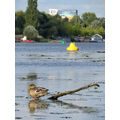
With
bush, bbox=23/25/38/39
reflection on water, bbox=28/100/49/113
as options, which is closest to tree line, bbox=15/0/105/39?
bush, bbox=23/25/38/39

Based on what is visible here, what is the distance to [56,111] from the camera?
6.54 meters

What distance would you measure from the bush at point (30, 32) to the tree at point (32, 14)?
86 centimetres

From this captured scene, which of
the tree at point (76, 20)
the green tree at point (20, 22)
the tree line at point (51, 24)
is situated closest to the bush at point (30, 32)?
the tree line at point (51, 24)

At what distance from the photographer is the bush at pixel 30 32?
5882 cm

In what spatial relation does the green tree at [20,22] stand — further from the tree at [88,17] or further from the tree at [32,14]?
the tree at [88,17]

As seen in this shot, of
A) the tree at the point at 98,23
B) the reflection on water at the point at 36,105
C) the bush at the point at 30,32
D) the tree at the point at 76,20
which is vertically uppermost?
the tree at the point at 76,20

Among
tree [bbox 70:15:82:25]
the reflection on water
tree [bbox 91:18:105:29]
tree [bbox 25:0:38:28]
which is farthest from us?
tree [bbox 70:15:82:25]

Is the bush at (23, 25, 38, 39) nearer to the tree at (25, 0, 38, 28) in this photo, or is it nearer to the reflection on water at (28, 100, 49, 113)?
the tree at (25, 0, 38, 28)

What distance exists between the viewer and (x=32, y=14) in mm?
62875

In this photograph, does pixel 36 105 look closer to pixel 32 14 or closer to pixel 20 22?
pixel 20 22

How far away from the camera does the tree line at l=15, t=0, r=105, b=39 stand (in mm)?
60500

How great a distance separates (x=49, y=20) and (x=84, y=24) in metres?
5.35
